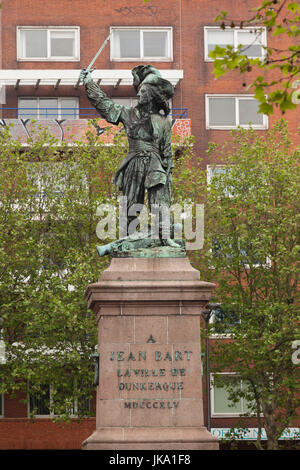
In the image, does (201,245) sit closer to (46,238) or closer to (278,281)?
(278,281)

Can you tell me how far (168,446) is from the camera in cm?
1641

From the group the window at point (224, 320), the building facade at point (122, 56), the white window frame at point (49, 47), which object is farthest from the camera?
the white window frame at point (49, 47)

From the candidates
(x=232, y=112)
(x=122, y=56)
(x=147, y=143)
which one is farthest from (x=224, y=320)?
(x=147, y=143)

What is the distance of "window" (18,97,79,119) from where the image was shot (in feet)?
155

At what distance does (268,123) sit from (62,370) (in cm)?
1834

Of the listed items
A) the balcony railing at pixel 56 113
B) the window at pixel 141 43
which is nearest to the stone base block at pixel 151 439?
the balcony railing at pixel 56 113

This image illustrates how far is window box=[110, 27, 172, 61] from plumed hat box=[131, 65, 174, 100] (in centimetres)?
2974

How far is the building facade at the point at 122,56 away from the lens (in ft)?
156

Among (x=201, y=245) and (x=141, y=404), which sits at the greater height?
(x=201, y=245)

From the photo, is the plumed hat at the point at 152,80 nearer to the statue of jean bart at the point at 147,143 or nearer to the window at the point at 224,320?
the statue of jean bart at the point at 147,143

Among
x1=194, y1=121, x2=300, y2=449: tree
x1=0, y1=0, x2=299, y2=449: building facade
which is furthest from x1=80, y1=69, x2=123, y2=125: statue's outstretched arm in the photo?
x1=0, y1=0, x2=299, y2=449: building facade

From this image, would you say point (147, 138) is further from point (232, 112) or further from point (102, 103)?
point (232, 112)

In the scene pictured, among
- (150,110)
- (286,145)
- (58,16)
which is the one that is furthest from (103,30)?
(150,110)

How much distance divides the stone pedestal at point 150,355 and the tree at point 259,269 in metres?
16.8
